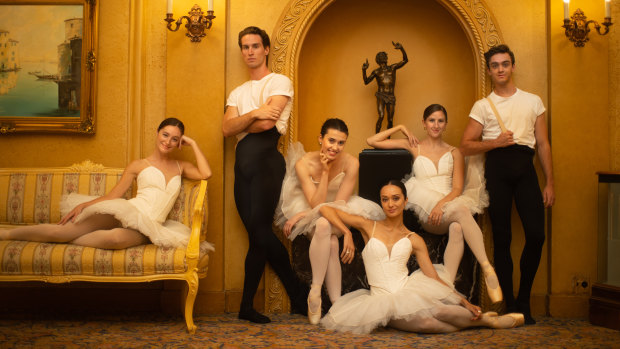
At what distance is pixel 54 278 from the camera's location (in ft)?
13.0

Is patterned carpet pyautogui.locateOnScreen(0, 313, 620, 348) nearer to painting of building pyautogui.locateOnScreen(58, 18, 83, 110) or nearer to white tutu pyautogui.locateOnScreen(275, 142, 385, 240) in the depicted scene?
white tutu pyautogui.locateOnScreen(275, 142, 385, 240)

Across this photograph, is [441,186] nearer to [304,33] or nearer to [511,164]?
[511,164]

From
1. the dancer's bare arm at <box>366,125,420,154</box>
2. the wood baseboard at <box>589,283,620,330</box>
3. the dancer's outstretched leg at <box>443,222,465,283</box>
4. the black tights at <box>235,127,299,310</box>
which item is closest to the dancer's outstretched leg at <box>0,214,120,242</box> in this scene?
the black tights at <box>235,127,299,310</box>

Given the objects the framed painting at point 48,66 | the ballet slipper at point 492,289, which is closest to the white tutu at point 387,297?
the ballet slipper at point 492,289

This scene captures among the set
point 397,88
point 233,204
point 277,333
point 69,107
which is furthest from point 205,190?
point 397,88

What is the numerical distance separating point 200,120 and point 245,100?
461 mm

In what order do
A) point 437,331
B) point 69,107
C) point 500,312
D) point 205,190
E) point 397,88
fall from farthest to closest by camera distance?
point 397,88 < point 69,107 < point 500,312 < point 205,190 < point 437,331

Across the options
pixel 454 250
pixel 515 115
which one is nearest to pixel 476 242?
pixel 454 250

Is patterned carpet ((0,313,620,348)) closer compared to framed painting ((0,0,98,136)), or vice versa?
patterned carpet ((0,313,620,348))

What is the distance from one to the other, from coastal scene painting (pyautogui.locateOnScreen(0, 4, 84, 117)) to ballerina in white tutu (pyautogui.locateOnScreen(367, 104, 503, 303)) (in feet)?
8.62

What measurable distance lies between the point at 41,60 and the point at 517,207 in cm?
414

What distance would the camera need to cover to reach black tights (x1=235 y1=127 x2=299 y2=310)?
14.8ft

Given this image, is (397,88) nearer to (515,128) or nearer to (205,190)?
(515,128)

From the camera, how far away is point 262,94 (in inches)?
183
